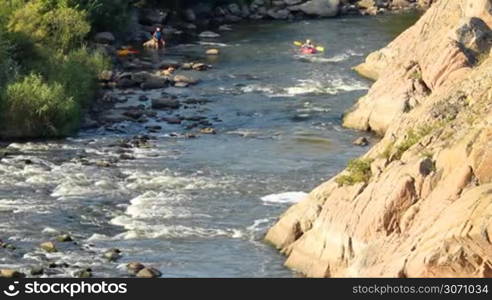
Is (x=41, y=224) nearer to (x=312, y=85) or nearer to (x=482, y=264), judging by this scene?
(x=482, y=264)

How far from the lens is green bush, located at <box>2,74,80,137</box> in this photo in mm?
57969

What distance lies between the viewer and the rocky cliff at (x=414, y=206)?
1225 inches

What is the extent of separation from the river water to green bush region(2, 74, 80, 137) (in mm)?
966

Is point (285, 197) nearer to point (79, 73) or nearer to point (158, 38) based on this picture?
point (79, 73)

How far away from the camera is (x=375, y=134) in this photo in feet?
199

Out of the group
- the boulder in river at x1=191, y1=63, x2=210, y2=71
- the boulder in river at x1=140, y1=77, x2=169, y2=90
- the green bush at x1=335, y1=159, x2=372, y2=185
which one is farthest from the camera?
the boulder in river at x1=191, y1=63, x2=210, y2=71

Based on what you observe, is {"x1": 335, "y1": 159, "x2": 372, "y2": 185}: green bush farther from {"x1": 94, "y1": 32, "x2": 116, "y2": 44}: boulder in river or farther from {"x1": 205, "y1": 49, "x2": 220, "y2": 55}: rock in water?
{"x1": 94, "y1": 32, "x2": 116, "y2": 44}: boulder in river

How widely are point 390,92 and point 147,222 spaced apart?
2051 cm

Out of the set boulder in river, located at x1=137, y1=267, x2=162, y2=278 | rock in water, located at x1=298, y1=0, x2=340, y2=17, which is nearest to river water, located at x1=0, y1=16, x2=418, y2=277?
boulder in river, located at x1=137, y1=267, x2=162, y2=278

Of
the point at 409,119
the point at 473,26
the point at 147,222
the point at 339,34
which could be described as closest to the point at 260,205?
the point at 147,222

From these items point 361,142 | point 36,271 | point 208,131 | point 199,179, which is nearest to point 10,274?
point 36,271

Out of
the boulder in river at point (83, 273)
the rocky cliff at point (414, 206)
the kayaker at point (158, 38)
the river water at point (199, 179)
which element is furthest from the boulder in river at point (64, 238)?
the kayaker at point (158, 38)

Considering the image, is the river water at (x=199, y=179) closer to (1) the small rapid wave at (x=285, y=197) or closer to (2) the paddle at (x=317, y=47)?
(1) the small rapid wave at (x=285, y=197)

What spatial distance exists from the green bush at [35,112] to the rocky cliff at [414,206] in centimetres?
1894
